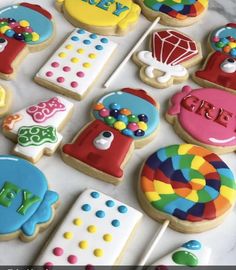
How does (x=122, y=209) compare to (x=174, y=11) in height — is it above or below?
below

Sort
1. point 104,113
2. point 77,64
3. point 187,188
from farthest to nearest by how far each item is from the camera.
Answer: point 77,64 → point 104,113 → point 187,188

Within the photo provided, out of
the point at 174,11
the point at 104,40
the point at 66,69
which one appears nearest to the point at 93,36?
the point at 104,40

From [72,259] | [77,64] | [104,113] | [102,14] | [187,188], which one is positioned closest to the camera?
[72,259]

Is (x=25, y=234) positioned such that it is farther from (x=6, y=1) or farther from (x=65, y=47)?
(x=6, y=1)

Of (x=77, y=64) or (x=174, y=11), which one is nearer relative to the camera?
(x=77, y=64)

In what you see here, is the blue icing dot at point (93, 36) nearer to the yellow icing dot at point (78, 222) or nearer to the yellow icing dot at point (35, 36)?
the yellow icing dot at point (35, 36)

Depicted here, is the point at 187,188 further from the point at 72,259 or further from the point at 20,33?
the point at 20,33

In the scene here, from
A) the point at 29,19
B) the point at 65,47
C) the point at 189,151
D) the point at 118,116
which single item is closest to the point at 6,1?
the point at 29,19
